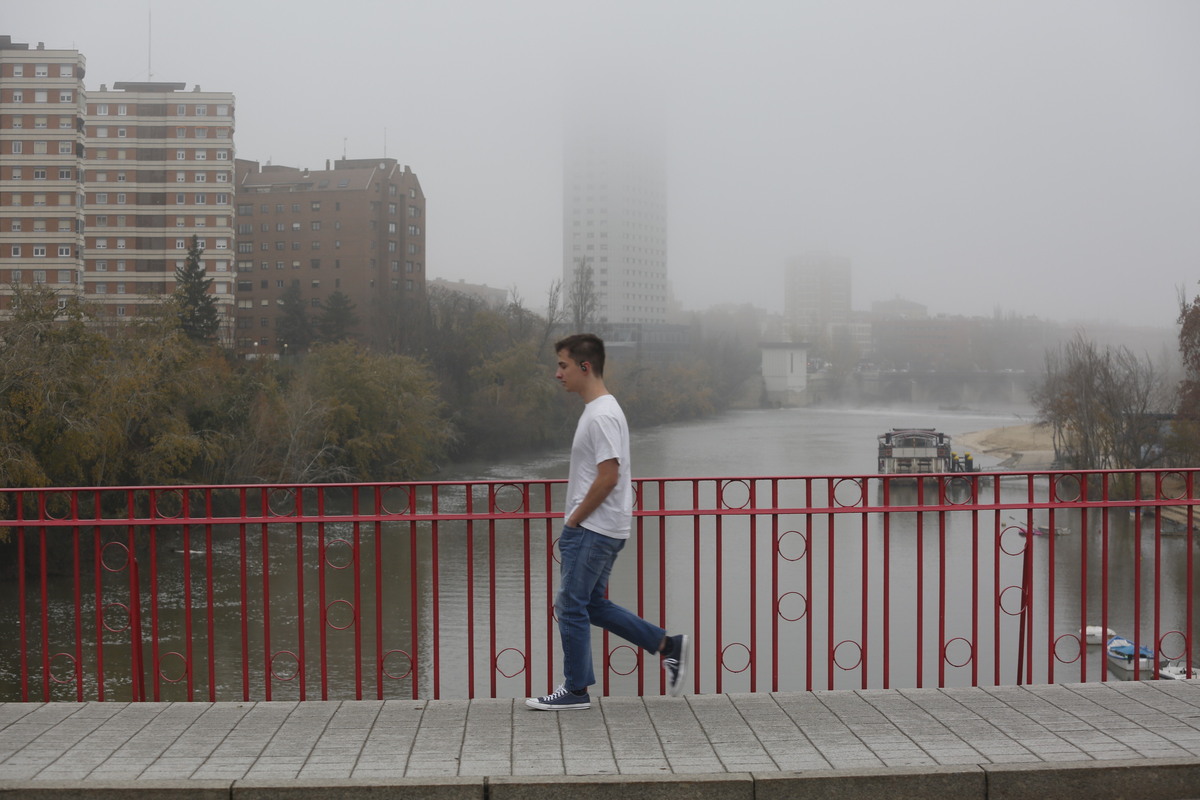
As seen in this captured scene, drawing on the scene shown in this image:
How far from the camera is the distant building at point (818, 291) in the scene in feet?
517

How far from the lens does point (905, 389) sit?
406 ft

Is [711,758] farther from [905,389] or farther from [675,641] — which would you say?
[905,389]

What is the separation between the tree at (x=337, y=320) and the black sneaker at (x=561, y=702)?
7135cm

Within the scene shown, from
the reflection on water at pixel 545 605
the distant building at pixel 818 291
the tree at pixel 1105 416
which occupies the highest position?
the distant building at pixel 818 291

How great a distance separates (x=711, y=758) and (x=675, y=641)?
848 mm

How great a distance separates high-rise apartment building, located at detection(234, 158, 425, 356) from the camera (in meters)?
89.6

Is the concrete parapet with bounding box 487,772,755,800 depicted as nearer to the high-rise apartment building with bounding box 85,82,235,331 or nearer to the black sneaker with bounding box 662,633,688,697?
the black sneaker with bounding box 662,633,688,697

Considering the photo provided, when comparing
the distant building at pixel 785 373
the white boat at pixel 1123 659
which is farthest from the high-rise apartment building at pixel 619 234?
the white boat at pixel 1123 659

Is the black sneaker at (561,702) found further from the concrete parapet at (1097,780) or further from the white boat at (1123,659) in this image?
the white boat at (1123,659)

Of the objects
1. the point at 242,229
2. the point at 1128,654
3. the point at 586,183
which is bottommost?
the point at 1128,654

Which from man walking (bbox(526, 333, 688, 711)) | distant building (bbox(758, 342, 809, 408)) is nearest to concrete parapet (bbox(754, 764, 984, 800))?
man walking (bbox(526, 333, 688, 711))

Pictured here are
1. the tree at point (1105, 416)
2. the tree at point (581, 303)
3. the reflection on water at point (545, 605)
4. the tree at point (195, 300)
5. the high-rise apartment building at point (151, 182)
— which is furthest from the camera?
the tree at point (581, 303)

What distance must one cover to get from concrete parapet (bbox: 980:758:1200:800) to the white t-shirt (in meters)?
1.74

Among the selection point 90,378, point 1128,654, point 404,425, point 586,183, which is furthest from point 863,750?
point 586,183
